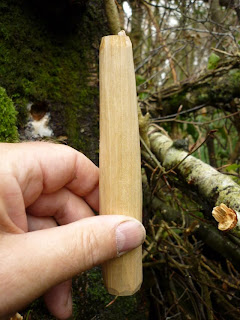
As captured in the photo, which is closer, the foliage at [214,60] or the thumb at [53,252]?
the thumb at [53,252]

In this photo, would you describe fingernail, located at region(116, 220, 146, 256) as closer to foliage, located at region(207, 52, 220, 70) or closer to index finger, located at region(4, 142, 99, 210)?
index finger, located at region(4, 142, 99, 210)

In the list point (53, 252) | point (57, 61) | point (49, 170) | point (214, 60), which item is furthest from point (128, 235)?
point (214, 60)

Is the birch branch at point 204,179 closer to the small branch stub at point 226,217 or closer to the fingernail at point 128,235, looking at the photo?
the small branch stub at point 226,217

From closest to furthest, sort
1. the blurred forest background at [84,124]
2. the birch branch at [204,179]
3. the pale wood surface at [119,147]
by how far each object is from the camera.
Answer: the pale wood surface at [119,147], the birch branch at [204,179], the blurred forest background at [84,124]

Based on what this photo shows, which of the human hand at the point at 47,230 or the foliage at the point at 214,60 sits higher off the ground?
the foliage at the point at 214,60

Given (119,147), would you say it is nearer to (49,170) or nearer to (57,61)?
(49,170)

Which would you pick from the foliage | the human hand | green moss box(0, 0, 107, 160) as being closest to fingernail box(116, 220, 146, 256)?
the human hand

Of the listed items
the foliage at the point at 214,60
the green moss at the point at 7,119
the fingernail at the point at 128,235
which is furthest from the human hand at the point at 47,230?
the foliage at the point at 214,60
